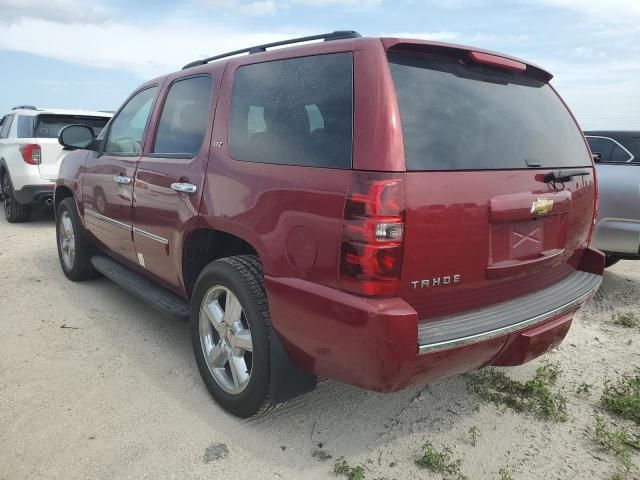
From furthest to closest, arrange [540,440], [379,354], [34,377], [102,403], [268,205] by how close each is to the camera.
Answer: [34,377] → [102,403] → [540,440] → [268,205] → [379,354]

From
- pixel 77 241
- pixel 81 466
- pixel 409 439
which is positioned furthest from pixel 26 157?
pixel 409 439

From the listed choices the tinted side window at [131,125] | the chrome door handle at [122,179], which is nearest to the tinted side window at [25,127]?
the tinted side window at [131,125]

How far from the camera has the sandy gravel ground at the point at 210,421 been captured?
2.37 meters

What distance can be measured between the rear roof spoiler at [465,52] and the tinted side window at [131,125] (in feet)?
7.23

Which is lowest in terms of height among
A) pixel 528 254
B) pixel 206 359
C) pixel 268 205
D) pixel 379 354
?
pixel 206 359

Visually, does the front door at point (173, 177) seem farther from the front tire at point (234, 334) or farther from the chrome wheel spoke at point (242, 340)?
the chrome wheel spoke at point (242, 340)

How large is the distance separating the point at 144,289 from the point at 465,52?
2.63 m

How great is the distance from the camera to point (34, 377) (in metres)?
3.15

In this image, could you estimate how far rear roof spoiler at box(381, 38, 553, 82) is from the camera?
2.16 meters

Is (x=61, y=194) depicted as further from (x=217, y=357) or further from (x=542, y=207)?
(x=542, y=207)

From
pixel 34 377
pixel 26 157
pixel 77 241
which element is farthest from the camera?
pixel 26 157

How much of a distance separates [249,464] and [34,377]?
64.3 inches

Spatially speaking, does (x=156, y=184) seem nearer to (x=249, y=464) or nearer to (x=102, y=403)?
(x=102, y=403)

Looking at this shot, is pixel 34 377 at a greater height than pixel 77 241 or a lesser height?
lesser
